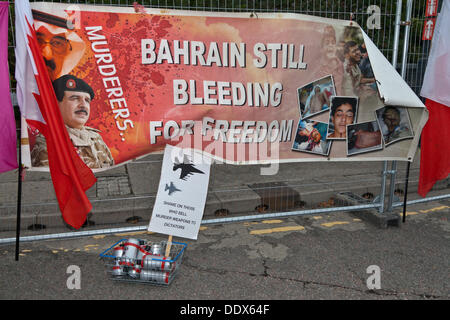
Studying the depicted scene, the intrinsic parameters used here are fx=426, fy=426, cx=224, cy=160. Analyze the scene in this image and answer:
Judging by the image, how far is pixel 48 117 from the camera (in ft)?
12.8

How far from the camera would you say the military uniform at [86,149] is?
4102mm

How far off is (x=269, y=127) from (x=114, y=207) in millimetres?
2283

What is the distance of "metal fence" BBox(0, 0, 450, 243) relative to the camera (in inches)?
200

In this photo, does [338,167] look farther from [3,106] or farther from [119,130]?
[3,106]

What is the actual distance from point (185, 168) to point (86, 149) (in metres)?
0.99

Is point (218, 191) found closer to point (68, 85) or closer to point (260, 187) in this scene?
point (260, 187)

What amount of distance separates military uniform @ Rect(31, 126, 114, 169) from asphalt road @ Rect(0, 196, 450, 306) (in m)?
1.00

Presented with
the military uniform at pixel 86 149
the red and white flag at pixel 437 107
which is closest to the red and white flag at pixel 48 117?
the military uniform at pixel 86 149

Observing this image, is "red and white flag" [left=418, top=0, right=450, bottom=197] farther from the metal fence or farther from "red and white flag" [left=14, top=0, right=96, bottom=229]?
"red and white flag" [left=14, top=0, right=96, bottom=229]

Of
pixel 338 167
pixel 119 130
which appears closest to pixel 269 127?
pixel 119 130

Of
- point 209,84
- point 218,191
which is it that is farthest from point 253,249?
point 209,84

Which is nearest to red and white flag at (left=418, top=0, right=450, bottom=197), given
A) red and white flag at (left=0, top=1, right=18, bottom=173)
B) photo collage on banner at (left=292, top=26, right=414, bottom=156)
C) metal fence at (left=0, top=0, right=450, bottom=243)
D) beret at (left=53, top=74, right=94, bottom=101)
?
metal fence at (left=0, top=0, right=450, bottom=243)

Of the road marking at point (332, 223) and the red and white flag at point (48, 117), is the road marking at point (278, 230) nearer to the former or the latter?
the road marking at point (332, 223)

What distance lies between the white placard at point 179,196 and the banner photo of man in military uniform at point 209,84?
0.24 m
